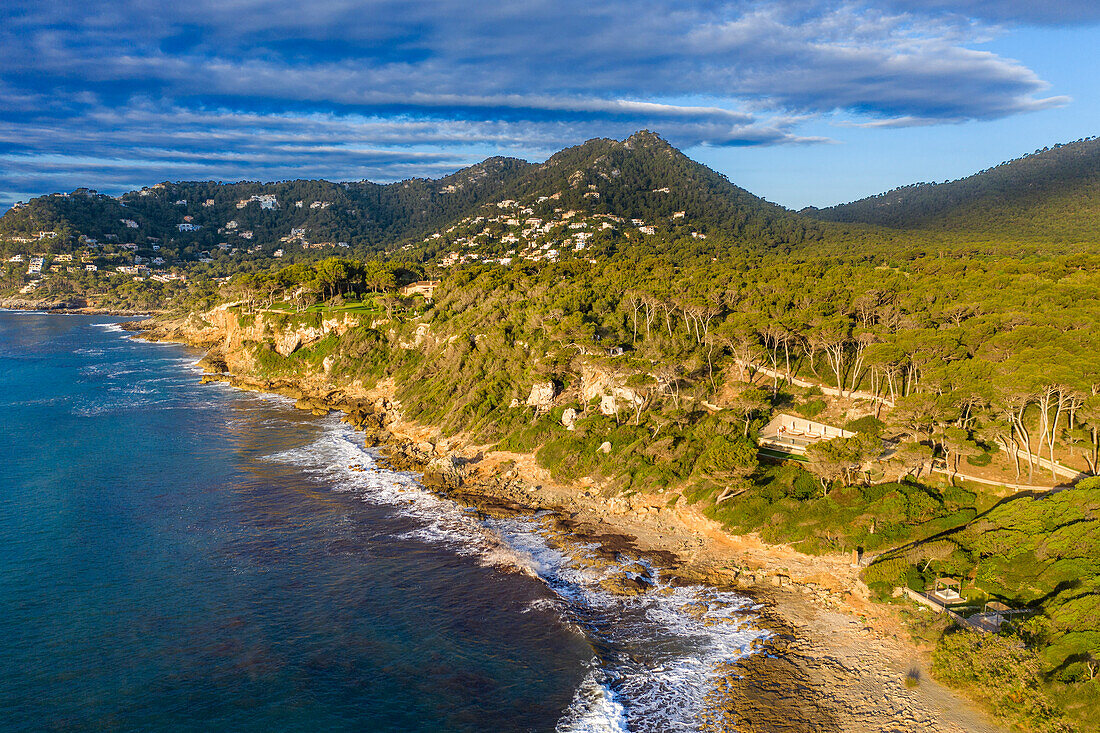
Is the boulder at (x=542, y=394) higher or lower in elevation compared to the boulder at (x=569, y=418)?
higher

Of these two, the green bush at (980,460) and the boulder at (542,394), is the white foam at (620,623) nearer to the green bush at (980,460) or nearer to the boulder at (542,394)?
the boulder at (542,394)

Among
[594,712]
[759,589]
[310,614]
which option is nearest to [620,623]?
[594,712]

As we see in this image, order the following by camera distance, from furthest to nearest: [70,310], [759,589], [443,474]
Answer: [70,310] → [443,474] → [759,589]

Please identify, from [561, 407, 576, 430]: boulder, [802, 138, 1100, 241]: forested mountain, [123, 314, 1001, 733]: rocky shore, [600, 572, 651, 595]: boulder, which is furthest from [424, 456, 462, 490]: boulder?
[802, 138, 1100, 241]: forested mountain

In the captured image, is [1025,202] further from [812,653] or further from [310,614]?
[310,614]

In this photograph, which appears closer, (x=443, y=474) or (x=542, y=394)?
(x=443, y=474)

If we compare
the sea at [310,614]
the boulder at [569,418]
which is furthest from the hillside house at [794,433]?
the sea at [310,614]
